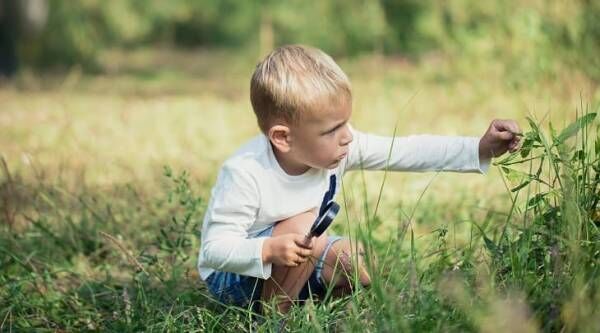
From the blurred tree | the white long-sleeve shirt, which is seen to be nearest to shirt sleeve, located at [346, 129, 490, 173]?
the white long-sleeve shirt

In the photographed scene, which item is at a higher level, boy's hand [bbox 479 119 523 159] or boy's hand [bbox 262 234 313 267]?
boy's hand [bbox 479 119 523 159]

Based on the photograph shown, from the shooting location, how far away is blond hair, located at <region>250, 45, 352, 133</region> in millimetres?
2336

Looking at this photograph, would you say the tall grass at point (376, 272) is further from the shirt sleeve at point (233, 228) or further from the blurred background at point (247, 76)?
the blurred background at point (247, 76)

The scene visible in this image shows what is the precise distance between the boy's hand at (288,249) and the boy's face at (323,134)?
27cm

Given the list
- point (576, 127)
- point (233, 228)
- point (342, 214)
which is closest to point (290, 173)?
point (233, 228)

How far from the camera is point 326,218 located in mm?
2098

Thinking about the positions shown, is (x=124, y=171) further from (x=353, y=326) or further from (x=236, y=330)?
(x=353, y=326)

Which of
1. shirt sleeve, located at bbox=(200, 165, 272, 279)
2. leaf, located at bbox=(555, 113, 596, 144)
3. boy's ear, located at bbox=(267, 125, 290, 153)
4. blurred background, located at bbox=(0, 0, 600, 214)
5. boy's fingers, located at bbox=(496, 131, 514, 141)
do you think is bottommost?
blurred background, located at bbox=(0, 0, 600, 214)

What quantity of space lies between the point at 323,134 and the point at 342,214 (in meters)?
1.09

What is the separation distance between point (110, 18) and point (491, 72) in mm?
6424

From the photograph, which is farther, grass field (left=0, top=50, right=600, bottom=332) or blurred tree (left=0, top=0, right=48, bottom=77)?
blurred tree (left=0, top=0, right=48, bottom=77)

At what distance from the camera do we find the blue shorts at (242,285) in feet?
8.05

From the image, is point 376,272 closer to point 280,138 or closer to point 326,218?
point 326,218

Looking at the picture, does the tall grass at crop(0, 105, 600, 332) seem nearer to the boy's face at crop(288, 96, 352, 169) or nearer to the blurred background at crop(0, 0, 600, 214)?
the boy's face at crop(288, 96, 352, 169)
